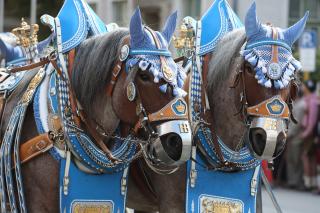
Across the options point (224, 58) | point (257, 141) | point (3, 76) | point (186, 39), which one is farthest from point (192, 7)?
point (257, 141)

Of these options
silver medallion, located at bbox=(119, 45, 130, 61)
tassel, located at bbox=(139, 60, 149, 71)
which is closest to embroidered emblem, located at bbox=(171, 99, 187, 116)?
tassel, located at bbox=(139, 60, 149, 71)

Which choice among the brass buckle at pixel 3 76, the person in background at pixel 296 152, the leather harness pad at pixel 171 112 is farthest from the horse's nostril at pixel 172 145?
the person in background at pixel 296 152

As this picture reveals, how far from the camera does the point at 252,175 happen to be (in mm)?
5367

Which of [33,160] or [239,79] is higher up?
[239,79]

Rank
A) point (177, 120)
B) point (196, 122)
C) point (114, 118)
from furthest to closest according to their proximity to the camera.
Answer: point (196, 122), point (114, 118), point (177, 120)

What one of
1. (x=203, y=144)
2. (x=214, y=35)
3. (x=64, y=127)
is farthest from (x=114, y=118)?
(x=214, y=35)

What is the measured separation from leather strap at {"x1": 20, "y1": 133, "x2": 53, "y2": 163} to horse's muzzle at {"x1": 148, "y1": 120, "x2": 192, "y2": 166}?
736 millimetres

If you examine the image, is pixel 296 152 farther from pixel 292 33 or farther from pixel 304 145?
pixel 292 33

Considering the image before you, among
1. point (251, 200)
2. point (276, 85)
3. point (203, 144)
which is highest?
point (276, 85)

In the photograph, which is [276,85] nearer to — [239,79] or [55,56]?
[239,79]

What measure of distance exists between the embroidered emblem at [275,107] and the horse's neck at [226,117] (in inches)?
15.1

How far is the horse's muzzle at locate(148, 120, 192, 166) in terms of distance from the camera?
4578 mm

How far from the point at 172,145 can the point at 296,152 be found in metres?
8.86

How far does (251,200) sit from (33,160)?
4.63 ft
